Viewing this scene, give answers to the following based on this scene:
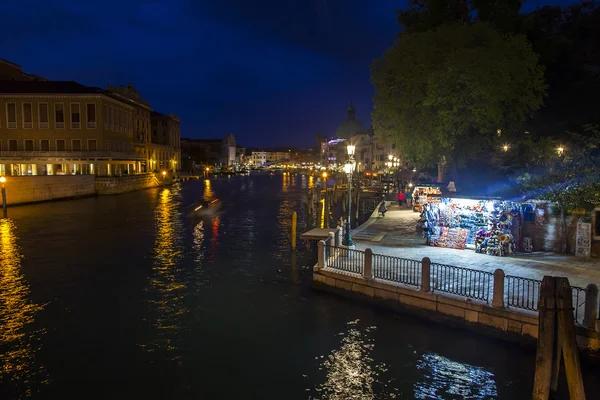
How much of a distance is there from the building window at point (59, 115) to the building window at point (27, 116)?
313 cm

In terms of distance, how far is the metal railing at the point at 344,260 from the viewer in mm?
16422

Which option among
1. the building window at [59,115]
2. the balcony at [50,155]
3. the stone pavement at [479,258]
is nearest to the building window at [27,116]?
the building window at [59,115]

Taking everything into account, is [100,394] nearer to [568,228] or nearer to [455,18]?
[568,228]

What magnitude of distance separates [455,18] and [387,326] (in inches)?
966

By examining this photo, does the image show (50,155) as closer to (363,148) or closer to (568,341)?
(568,341)

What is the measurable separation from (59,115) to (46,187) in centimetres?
1752

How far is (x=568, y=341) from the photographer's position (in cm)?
796

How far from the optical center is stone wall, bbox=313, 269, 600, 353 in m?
11.7

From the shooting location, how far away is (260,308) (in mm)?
15352

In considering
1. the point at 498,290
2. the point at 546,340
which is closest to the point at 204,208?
the point at 498,290

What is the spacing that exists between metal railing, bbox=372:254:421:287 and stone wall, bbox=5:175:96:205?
136 feet

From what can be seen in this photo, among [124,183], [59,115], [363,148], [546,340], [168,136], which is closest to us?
[546,340]

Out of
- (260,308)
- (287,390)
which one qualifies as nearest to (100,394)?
(287,390)

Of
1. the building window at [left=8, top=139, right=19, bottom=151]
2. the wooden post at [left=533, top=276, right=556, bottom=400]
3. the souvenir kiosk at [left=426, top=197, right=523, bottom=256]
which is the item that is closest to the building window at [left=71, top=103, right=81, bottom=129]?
the building window at [left=8, top=139, right=19, bottom=151]
